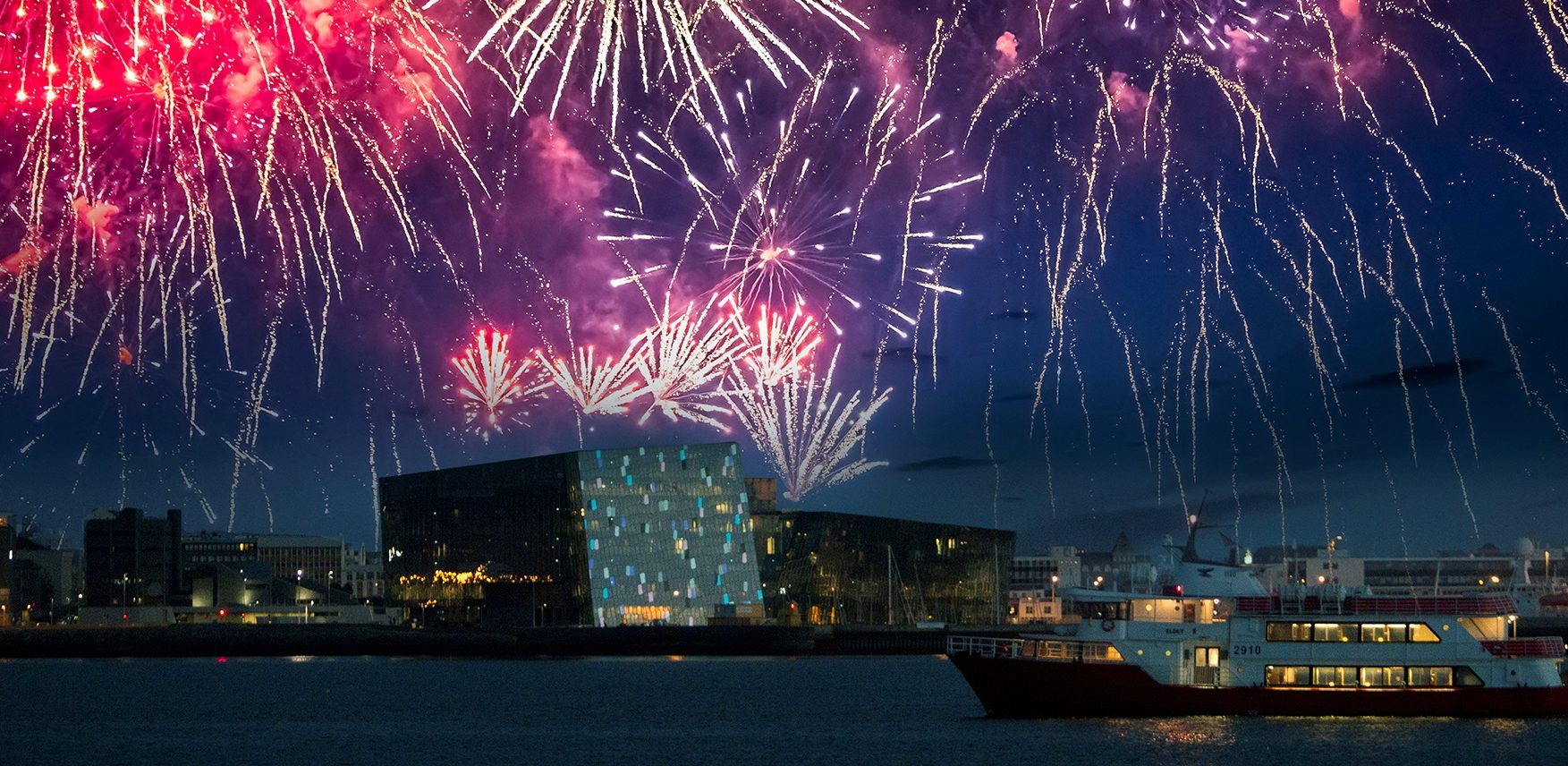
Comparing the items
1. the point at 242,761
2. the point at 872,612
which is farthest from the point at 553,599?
the point at 242,761

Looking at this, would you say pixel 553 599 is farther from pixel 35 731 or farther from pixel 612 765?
pixel 612 765

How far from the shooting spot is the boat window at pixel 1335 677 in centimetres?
7719

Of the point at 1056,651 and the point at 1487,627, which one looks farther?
the point at 1056,651

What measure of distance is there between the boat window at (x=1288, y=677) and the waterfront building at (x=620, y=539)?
9793 cm

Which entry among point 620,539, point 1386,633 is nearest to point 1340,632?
point 1386,633

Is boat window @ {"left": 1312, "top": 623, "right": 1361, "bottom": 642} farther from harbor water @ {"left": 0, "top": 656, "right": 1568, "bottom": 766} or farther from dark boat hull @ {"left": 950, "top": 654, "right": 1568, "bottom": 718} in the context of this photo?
harbor water @ {"left": 0, "top": 656, "right": 1568, "bottom": 766}

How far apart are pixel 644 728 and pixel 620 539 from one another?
85.4 metres

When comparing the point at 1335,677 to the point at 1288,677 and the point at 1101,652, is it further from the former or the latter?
the point at 1101,652

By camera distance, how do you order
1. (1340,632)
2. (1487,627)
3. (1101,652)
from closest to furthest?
(1340,632), (1487,627), (1101,652)

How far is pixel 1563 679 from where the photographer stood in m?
83.8

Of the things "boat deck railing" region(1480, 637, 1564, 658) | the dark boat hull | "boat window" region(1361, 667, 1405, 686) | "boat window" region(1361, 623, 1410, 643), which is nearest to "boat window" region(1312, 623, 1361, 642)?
"boat window" region(1361, 623, 1410, 643)

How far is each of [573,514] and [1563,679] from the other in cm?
10397

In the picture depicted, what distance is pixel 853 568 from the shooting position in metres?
184

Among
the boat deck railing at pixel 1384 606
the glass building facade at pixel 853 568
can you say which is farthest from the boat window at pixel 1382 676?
the glass building facade at pixel 853 568
